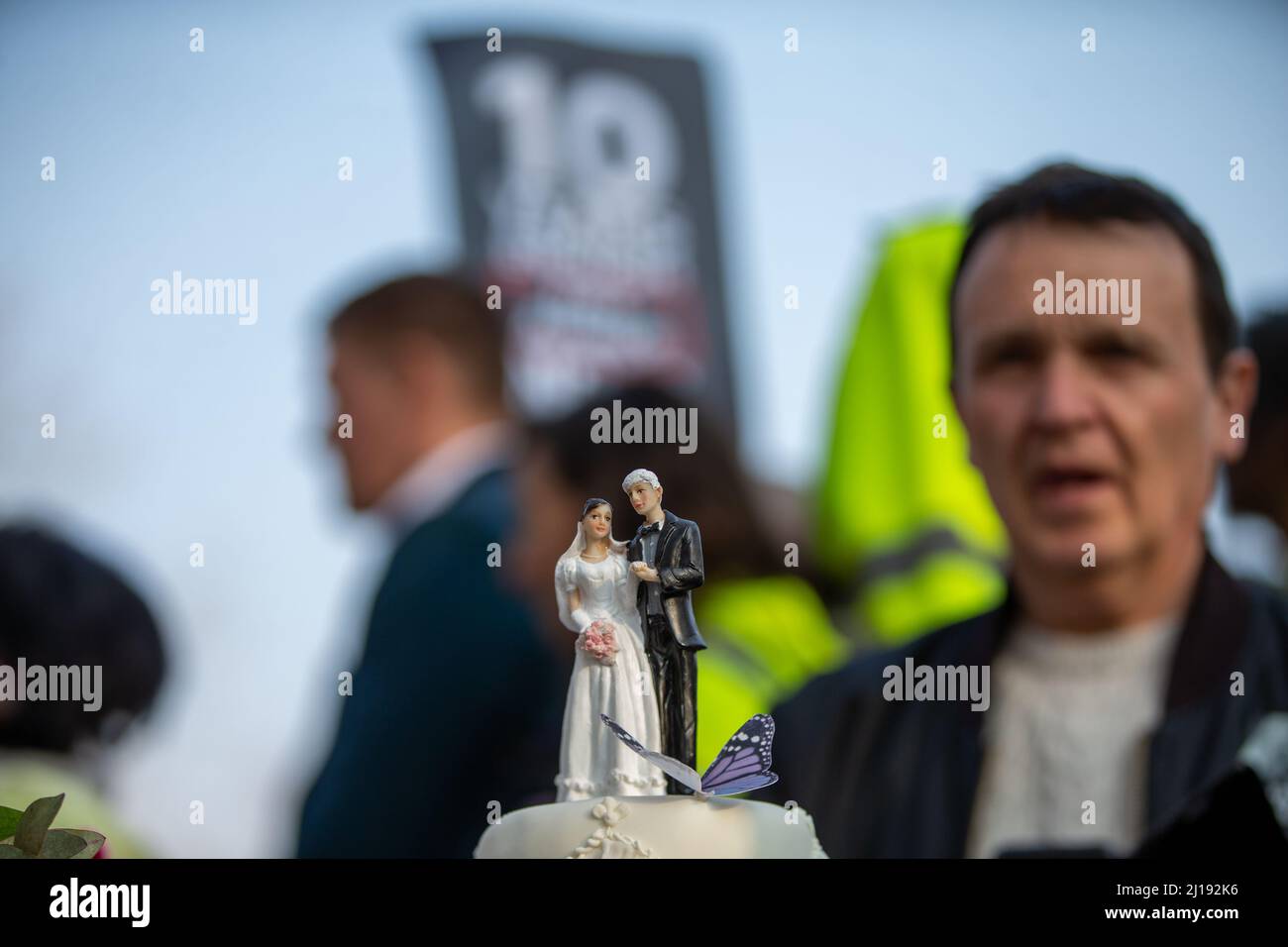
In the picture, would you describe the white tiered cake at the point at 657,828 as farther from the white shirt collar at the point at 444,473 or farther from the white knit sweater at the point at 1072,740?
the white shirt collar at the point at 444,473

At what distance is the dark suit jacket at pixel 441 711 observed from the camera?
3285 mm

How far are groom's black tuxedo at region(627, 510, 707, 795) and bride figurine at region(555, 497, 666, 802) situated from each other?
19 millimetres

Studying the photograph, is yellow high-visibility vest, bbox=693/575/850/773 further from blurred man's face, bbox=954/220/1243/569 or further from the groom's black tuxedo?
the groom's black tuxedo

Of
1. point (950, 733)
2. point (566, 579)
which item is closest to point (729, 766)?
point (566, 579)

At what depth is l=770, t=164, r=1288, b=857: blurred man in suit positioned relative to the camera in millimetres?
3277

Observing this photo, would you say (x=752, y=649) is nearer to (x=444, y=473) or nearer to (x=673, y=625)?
(x=444, y=473)

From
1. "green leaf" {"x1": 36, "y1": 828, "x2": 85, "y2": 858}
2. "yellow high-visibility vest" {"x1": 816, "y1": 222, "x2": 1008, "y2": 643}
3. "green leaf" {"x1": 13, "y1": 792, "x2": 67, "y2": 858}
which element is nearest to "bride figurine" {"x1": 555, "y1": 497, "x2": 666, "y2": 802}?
"green leaf" {"x1": 36, "y1": 828, "x2": 85, "y2": 858}

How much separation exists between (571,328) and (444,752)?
168cm

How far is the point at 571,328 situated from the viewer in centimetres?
469

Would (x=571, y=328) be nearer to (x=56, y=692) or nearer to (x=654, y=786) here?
(x=56, y=692)
